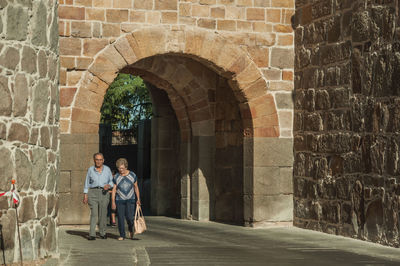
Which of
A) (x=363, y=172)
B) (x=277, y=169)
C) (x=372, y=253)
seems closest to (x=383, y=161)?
(x=363, y=172)

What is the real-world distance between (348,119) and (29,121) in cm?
510

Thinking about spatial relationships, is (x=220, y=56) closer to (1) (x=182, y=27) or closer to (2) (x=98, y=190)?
(1) (x=182, y=27)

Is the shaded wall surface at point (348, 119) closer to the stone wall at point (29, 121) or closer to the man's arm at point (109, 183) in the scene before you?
the man's arm at point (109, 183)

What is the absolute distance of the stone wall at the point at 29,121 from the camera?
741cm

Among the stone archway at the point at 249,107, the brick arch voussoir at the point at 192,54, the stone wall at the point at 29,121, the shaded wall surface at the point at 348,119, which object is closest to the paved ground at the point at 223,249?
the shaded wall surface at the point at 348,119

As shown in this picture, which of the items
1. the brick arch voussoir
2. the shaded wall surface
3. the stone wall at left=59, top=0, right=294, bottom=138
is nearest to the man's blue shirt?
the stone wall at left=59, top=0, right=294, bottom=138

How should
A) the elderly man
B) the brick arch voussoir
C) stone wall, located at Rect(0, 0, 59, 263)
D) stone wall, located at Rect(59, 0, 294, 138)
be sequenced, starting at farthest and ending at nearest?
the brick arch voussoir < stone wall, located at Rect(59, 0, 294, 138) < the elderly man < stone wall, located at Rect(0, 0, 59, 263)

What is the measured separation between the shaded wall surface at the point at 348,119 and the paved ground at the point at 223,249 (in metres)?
0.37

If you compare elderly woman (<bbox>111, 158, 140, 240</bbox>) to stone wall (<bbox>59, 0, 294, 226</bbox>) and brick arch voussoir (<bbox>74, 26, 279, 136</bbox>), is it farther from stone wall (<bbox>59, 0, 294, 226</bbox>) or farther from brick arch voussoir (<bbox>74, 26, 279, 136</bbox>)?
brick arch voussoir (<bbox>74, 26, 279, 136</bbox>)

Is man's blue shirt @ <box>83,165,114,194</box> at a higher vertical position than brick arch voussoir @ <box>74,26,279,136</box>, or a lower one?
lower

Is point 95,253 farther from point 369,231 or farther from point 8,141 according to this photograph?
point 369,231

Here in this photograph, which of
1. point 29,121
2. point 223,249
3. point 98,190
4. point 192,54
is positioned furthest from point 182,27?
point 29,121

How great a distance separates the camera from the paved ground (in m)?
8.56

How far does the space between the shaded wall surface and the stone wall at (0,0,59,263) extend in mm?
4151
